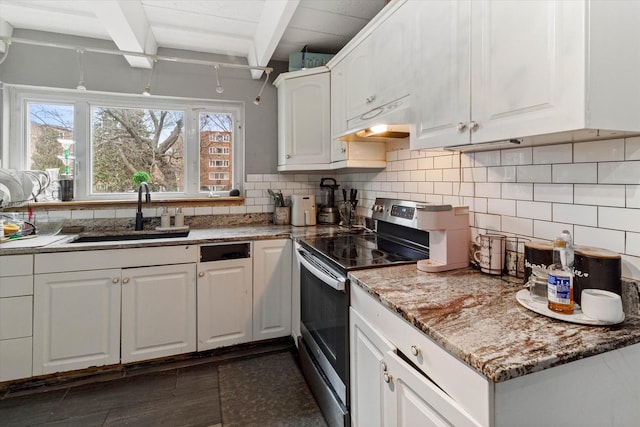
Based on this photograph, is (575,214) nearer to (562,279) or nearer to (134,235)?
(562,279)

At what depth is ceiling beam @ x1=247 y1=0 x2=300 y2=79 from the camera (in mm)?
1891

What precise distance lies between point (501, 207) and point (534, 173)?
21 cm

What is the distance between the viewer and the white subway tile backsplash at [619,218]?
3.25ft

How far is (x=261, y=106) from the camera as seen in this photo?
2947 mm

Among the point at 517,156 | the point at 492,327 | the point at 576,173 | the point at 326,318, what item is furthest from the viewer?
the point at 326,318

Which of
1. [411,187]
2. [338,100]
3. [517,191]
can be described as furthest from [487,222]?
[338,100]

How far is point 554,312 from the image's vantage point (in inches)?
37.6

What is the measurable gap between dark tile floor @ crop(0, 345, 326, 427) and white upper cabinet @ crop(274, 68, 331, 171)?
5.10ft

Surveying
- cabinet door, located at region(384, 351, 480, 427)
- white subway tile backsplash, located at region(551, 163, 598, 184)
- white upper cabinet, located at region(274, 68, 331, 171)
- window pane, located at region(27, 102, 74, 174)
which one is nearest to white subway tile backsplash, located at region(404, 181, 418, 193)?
white upper cabinet, located at region(274, 68, 331, 171)

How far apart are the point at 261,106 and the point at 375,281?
2.20 m

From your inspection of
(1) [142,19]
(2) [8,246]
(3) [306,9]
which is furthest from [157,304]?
(3) [306,9]

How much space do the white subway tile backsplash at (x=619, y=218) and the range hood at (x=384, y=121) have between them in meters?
0.84

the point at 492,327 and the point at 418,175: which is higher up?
the point at 418,175

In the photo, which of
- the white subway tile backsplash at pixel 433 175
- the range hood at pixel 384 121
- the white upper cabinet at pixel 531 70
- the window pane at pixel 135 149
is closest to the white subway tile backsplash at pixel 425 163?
the white subway tile backsplash at pixel 433 175
